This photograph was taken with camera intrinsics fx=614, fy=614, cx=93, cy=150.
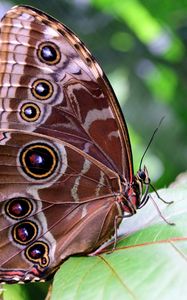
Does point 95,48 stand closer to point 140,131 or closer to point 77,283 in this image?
point 140,131

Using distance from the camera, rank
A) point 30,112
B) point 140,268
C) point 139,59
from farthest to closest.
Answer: point 139,59
point 30,112
point 140,268

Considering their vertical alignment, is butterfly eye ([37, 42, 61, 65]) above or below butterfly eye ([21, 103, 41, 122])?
above

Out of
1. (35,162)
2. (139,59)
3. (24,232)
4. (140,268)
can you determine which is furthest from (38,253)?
(139,59)

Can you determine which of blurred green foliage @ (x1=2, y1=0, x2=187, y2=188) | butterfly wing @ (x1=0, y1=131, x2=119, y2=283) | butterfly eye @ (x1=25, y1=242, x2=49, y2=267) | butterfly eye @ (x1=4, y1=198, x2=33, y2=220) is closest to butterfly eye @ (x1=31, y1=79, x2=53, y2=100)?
butterfly wing @ (x1=0, y1=131, x2=119, y2=283)

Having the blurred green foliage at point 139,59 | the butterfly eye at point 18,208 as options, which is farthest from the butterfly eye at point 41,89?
the blurred green foliage at point 139,59

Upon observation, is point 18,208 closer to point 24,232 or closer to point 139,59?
point 24,232

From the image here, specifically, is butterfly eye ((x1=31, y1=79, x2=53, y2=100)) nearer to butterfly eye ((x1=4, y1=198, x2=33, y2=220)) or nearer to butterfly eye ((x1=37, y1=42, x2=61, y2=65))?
butterfly eye ((x1=37, y1=42, x2=61, y2=65))

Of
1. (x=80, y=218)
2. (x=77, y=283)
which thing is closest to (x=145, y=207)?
(x=80, y=218)
